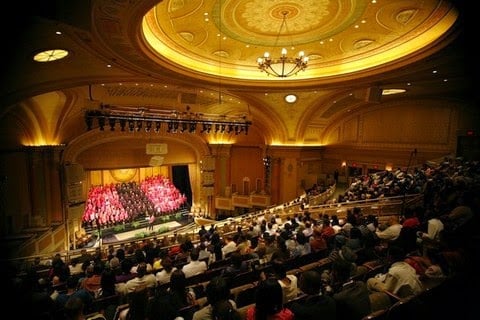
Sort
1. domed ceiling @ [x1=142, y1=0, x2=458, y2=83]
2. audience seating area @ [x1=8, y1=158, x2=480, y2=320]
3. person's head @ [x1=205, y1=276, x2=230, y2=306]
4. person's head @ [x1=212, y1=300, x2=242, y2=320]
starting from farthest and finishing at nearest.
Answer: domed ceiling @ [x1=142, y1=0, x2=458, y2=83] < audience seating area @ [x1=8, y1=158, x2=480, y2=320] < person's head @ [x1=205, y1=276, x2=230, y2=306] < person's head @ [x1=212, y1=300, x2=242, y2=320]

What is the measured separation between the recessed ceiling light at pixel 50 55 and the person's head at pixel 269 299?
21.5ft

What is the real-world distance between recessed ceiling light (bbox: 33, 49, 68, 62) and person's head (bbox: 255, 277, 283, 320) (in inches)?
258

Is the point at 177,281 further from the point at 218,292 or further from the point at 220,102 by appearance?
the point at 220,102

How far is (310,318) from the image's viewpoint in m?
2.28

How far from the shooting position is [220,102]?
40.0 ft

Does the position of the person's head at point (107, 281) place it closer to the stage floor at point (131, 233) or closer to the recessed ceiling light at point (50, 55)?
the recessed ceiling light at point (50, 55)

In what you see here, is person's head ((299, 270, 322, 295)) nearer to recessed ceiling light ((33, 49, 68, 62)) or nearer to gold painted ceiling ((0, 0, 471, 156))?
gold painted ceiling ((0, 0, 471, 156))

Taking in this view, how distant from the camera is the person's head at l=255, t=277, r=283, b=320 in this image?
2207 mm

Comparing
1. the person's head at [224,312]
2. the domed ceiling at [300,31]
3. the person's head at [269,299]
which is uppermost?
the domed ceiling at [300,31]

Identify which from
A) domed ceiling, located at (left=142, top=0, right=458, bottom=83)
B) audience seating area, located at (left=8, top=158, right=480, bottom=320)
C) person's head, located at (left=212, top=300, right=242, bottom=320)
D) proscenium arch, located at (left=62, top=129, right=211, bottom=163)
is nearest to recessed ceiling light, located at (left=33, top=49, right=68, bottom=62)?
domed ceiling, located at (left=142, top=0, right=458, bottom=83)

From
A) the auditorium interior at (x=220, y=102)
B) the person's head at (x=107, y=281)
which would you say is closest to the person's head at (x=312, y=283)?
the person's head at (x=107, y=281)

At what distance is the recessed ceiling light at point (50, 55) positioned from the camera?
5.87 meters

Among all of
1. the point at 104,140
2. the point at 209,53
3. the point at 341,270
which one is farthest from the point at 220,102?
the point at 341,270

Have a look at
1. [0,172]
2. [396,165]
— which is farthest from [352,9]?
[0,172]
